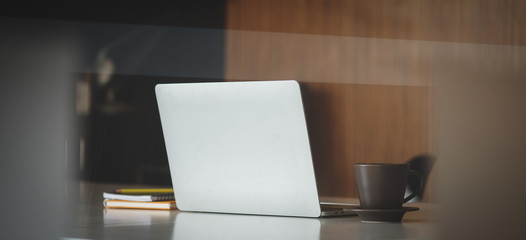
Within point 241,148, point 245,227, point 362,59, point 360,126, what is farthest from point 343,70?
point 245,227

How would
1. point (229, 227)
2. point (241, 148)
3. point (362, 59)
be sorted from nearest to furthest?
point (229, 227)
point (241, 148)
point (362, 59)

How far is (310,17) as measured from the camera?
3.92m

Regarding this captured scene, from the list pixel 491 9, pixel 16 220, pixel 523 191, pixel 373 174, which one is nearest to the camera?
Result: pixel 373 174

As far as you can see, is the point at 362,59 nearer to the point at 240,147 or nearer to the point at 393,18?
the point at 393,18

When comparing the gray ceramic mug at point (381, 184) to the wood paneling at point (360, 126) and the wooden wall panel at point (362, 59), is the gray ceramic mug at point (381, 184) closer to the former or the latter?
the wooden wall panel at point (362, 59)

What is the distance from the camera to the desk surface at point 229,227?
66 cm

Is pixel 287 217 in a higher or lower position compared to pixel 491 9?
lower

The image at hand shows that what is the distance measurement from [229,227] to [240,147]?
7.1 inches

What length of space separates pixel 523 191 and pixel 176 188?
1332 millimetres

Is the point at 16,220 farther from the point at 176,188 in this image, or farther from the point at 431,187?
the point at 431,187

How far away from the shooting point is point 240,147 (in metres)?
0.90

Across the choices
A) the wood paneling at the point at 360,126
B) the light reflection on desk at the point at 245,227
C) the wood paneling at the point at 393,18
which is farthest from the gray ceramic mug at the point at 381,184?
the wood paneling at the point at 360,126

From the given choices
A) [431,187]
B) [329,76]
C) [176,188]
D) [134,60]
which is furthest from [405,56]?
[176,188]

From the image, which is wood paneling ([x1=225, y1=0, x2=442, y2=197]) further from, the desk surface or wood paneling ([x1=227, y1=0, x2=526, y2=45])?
the desk surface
